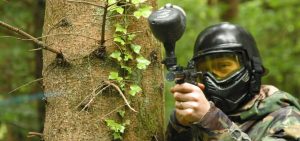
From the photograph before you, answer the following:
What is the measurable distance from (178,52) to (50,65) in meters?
4.87

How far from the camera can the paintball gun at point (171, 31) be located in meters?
2.38

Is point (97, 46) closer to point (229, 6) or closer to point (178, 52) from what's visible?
point (178, 52)

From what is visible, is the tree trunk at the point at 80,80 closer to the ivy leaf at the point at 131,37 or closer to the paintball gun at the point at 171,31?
the ivy leaf at the point at 131,37

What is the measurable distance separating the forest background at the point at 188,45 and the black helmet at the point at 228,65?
2035mm

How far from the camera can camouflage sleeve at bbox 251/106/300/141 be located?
2.94 metres

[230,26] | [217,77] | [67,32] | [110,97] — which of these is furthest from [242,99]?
[67,32]

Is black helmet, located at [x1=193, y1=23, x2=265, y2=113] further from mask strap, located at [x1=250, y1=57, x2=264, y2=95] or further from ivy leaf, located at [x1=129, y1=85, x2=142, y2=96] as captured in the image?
ivy leaf, located at [x1=129, y1=85, x2=142, y2=96]

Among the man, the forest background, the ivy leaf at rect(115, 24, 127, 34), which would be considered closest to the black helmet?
the man

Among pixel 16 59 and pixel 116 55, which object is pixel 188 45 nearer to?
pixel 16 59

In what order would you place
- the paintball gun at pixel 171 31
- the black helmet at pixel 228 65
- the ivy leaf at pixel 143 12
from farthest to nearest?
the black helmet at pixel 228 65
the ivy leaf at pixel 143 12
the paintball gun at pixel 171 31

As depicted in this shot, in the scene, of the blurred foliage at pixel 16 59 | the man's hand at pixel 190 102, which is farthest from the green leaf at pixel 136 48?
the blurred foliage at pixel 16 59

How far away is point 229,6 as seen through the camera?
916cm

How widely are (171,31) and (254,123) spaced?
1169 mm

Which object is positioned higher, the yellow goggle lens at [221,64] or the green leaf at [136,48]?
the green leaf at [136,48]
